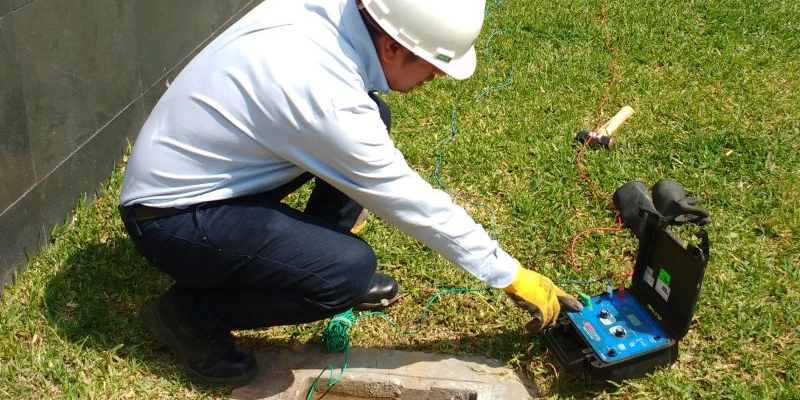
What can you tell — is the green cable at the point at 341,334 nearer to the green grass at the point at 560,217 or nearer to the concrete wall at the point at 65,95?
the green grass at the point at 560,217

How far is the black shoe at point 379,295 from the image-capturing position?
10.3ft

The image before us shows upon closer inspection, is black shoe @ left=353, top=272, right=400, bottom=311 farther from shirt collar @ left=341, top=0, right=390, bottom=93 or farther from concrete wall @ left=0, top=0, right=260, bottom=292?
concrete wall @ left=0, top=0, right=260, bottom=292

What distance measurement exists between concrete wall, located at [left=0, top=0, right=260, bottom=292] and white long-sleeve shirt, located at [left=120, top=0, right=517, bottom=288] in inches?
29.8

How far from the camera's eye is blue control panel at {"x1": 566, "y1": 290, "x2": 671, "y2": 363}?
2.73 meters

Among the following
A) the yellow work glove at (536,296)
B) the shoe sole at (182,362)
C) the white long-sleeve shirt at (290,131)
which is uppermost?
the white long-sleeve shirt at (290,131)


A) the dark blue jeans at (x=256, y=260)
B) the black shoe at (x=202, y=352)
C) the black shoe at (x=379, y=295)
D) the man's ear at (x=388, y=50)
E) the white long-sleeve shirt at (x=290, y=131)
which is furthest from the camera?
the black shoe at (x=379, y=295)

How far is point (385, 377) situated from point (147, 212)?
0.99 meters

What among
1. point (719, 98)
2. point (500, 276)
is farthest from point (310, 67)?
point (719, 98)

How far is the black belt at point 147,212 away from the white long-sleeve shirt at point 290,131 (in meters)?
0.02

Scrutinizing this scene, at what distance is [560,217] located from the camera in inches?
144

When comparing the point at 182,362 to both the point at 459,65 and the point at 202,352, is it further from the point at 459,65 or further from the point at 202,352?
the point at 459,65

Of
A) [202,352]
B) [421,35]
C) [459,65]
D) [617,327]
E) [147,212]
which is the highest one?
[421,35]

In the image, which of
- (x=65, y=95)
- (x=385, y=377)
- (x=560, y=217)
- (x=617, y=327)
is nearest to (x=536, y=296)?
(x=617, y=327)

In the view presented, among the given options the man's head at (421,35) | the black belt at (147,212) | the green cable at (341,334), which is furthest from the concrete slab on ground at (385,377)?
the man's head at (421,35)
